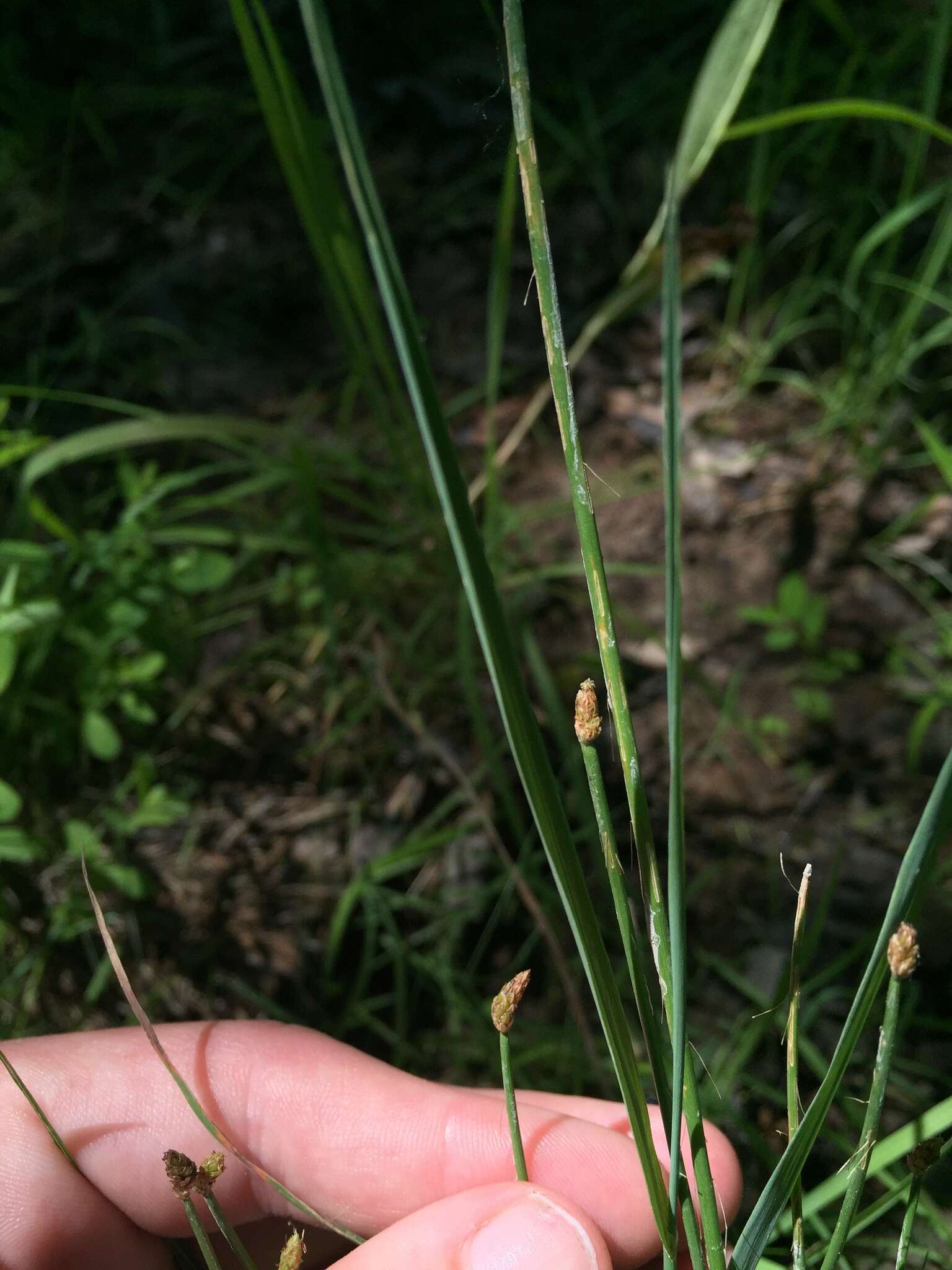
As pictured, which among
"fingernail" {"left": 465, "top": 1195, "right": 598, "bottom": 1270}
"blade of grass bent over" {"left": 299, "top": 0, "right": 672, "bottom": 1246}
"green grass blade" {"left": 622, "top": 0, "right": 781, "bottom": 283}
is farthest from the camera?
"green grass blade" {"left": 622, "top": 0, "right": 781, "bottom": 283}

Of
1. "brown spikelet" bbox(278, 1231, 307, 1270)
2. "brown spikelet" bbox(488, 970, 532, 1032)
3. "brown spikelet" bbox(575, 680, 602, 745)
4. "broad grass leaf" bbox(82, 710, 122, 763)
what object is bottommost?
"brown spikelet" bbox(278, 1231, 307, 1270)

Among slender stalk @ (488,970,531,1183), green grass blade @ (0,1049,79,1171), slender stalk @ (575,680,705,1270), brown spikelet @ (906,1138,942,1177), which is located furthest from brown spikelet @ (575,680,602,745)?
green grass blade @ (0,1049,79,1171)

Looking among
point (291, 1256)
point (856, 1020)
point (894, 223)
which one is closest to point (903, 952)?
point (856, 1020)

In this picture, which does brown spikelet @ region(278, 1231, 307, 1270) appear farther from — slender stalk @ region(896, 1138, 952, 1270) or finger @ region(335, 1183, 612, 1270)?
slender stalk @ region(896, 1138, 952, 1270)

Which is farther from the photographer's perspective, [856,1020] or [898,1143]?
[898,1143]

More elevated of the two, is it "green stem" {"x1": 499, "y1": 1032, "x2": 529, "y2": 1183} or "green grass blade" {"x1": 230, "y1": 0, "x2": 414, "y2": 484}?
"green grass blade" {"x1": 230, "y1": 0, "x2": 414, "y2": 484}

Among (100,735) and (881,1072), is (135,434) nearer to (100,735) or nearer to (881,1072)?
(100,735)

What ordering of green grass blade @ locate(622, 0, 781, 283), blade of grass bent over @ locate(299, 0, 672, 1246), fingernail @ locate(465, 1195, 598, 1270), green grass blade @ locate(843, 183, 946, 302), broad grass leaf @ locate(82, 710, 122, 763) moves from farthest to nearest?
1. green grass blade @ locate(843, 183, 946, 302)
2. broad grass leaf @ locate(82, 710, 122, 763)
3. green grass blade @ locate(622, 0, 781, 283)
4. fingernail @ locate(465, 1195, 598, 1270)
5. blade of grass bent over @ locate(299, 0, 672, 1246)

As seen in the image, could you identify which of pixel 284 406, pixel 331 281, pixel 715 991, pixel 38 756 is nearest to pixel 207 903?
pixel 38 756
